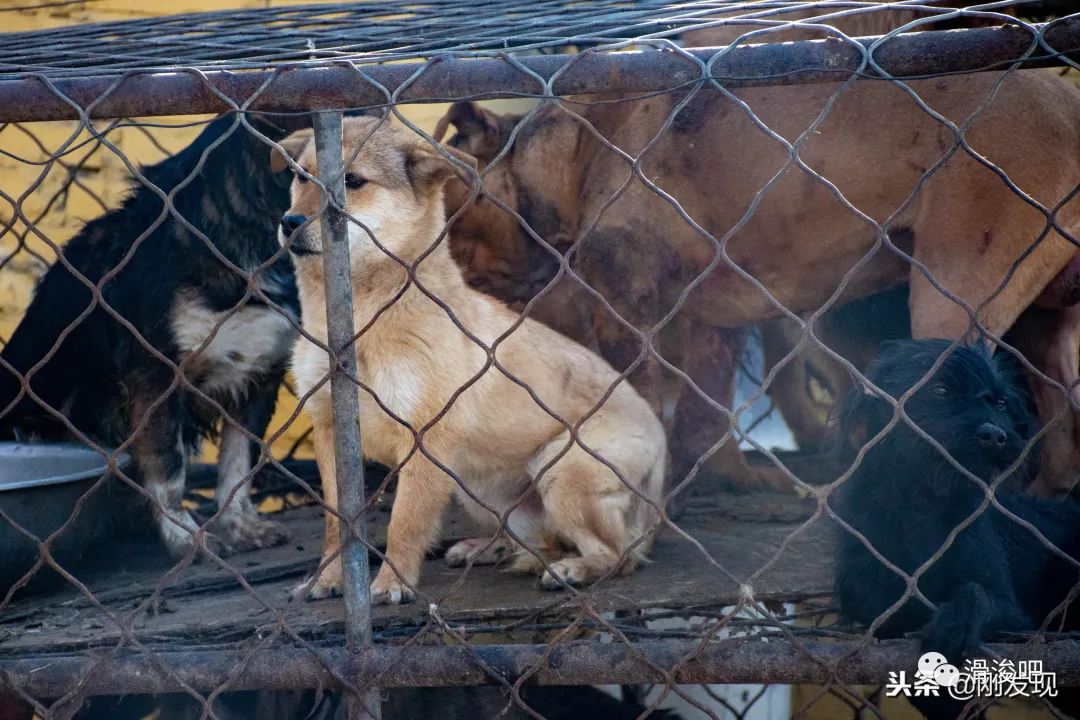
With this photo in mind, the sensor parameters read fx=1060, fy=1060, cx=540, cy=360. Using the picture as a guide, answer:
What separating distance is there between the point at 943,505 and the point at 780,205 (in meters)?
1.71

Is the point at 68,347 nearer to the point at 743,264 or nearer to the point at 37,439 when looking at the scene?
the point at 37,439

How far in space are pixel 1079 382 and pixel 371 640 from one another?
6.19ft

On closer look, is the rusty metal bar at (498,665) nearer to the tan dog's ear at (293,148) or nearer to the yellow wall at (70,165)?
the tan dog's ear at (293,148)

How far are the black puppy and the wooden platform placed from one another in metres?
0.36

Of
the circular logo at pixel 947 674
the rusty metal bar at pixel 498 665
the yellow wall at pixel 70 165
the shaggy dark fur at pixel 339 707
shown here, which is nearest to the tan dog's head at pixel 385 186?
the rusty metal bar at pixel 498 665

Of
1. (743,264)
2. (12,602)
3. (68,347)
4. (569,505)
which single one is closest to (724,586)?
(569,505)

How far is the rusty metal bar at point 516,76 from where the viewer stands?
2.41 meters

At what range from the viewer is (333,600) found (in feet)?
11.2

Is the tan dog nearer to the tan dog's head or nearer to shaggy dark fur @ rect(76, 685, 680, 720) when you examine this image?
the tan dog's head

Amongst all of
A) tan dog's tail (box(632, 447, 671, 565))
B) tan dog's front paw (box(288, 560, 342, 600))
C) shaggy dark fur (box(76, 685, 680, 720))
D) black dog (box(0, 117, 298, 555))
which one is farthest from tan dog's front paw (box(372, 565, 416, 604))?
black dog (box(0, 117, 298, 555))

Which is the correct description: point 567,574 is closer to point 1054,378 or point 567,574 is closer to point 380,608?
point 380,608

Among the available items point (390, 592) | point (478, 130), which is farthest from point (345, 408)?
point (478, 130)

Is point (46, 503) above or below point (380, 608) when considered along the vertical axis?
above

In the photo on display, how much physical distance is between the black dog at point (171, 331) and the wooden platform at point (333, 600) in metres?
0.37
